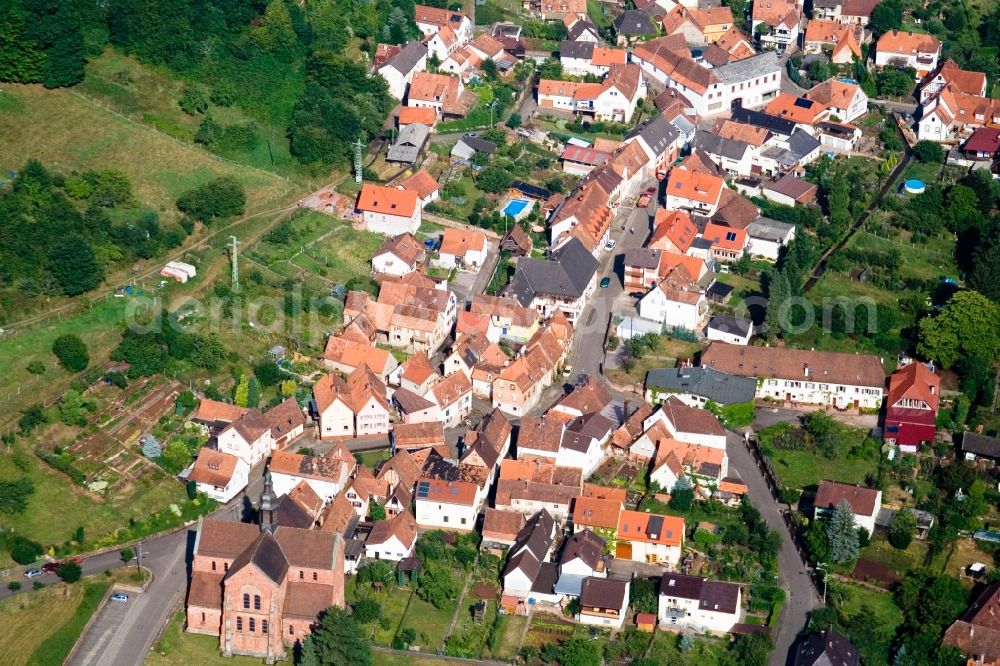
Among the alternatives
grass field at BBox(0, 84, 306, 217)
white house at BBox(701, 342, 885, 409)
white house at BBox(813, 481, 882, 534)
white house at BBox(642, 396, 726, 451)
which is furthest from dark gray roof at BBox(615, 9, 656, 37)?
white house at BBox(813, 481, 882, 534)

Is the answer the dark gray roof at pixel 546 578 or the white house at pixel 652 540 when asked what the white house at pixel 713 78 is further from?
the dark gray roof at pixel 546 578

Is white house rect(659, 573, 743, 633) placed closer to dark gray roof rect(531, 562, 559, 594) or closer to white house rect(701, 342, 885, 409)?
dark gray roof rect(531, 562, 559, 594)

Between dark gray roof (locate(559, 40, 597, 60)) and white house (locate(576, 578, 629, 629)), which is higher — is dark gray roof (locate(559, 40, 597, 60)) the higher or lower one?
the higher one

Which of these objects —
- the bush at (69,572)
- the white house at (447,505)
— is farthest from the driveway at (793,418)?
the bush at (69,572)

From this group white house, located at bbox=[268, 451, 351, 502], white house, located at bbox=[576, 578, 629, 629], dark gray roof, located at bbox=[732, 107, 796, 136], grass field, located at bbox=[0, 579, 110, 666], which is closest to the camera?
grass field, located at bbox=[0, 579, 110, 666]

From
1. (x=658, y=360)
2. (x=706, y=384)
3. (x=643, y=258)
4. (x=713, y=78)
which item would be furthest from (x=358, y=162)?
(x=713, y=78)
